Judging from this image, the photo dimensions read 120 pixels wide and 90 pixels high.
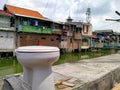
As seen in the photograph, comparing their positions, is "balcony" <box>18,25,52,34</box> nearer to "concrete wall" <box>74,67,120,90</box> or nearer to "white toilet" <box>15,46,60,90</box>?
"concrete wall" <box>74,67,120,90</box>

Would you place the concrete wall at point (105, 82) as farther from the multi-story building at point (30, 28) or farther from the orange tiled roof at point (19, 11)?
the orange tiled roof at point (19, 11)

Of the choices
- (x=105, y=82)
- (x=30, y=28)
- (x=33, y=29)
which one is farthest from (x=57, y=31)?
(x=105, y=82)

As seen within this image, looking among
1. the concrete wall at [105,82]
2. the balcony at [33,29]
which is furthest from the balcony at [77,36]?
the concrete wall at [105,82]

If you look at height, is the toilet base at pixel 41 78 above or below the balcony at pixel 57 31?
below

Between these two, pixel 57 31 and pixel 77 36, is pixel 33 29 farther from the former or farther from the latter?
pixel 77 36

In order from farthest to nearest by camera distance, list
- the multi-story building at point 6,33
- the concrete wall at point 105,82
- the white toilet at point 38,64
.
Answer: the multi-story building at point 6,33
the concrete wall at point 105,82
the white toilet at point 38,64

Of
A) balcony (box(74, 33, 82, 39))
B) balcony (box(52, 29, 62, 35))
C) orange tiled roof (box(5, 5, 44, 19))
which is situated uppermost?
orange tiled roof (box(5, 5, 44, 19))

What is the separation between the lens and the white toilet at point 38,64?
2844 millimetres

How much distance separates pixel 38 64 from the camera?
2900mm

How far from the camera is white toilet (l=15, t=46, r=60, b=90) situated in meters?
2.84

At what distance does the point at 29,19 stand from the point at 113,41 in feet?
76.0

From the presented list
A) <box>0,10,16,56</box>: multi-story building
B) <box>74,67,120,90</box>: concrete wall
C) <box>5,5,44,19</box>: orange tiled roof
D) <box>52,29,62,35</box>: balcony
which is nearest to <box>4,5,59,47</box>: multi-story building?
<box>5,5,44,19</box>: orange tiled roof

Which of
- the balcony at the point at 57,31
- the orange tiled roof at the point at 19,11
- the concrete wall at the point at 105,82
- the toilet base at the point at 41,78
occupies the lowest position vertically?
the concrete wall at the point at 105,82

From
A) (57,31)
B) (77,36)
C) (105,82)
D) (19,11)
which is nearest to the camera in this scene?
(105,82)
